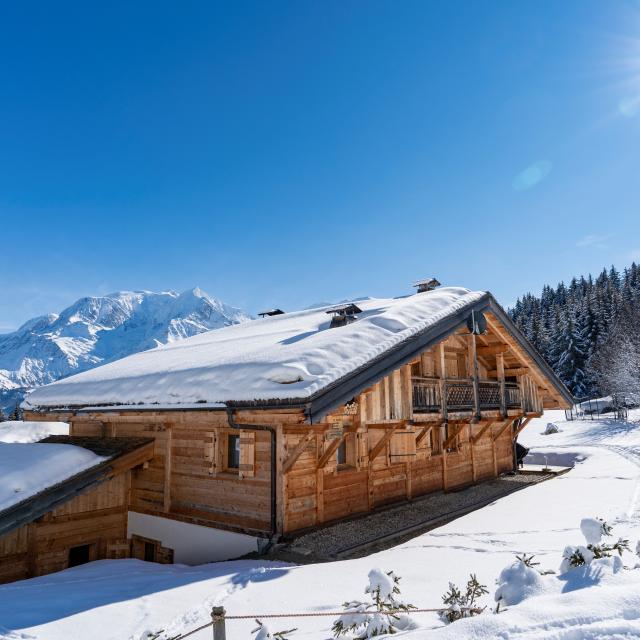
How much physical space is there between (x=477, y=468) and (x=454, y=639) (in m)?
15.1

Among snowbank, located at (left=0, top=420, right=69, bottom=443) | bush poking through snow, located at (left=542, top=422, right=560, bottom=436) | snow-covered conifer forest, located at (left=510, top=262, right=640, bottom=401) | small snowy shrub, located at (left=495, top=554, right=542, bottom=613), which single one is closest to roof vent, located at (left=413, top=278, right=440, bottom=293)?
small snowy shrub, located at (left=495, top=554, right=542, bottom=613)

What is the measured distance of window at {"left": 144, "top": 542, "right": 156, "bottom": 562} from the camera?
40.0 feet

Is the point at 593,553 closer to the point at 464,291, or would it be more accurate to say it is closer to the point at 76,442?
the point at 464,291

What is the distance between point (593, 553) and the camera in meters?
4.89

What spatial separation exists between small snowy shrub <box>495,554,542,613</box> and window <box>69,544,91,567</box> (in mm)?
10035

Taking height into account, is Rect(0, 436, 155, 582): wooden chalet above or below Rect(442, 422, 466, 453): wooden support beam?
below

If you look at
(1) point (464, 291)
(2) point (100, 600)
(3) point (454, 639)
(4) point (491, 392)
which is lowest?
(2) point (100, 600)

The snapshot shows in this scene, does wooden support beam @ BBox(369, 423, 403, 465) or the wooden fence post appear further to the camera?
wooden support beam @ BBox(369, 423, 403, 465)

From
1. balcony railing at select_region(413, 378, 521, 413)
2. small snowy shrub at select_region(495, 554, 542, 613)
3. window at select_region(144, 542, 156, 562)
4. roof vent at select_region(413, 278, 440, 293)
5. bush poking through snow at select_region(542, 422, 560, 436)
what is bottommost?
bush poking through snow at select_region(542, 422, 560, 436)

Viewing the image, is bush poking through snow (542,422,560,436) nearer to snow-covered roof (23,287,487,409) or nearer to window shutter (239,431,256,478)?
snow-covered roof (23,287,487,409)

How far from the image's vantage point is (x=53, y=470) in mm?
10711

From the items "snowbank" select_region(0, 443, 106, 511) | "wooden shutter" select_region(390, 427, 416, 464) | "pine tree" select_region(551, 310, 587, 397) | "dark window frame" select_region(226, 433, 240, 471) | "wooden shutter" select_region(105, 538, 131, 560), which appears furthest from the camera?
"pine tree" select_region(551, 310, 587, 397)

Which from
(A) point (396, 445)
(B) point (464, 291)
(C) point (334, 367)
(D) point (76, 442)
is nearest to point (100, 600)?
(C) point (334, 367)

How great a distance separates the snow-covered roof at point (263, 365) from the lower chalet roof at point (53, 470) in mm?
1227
